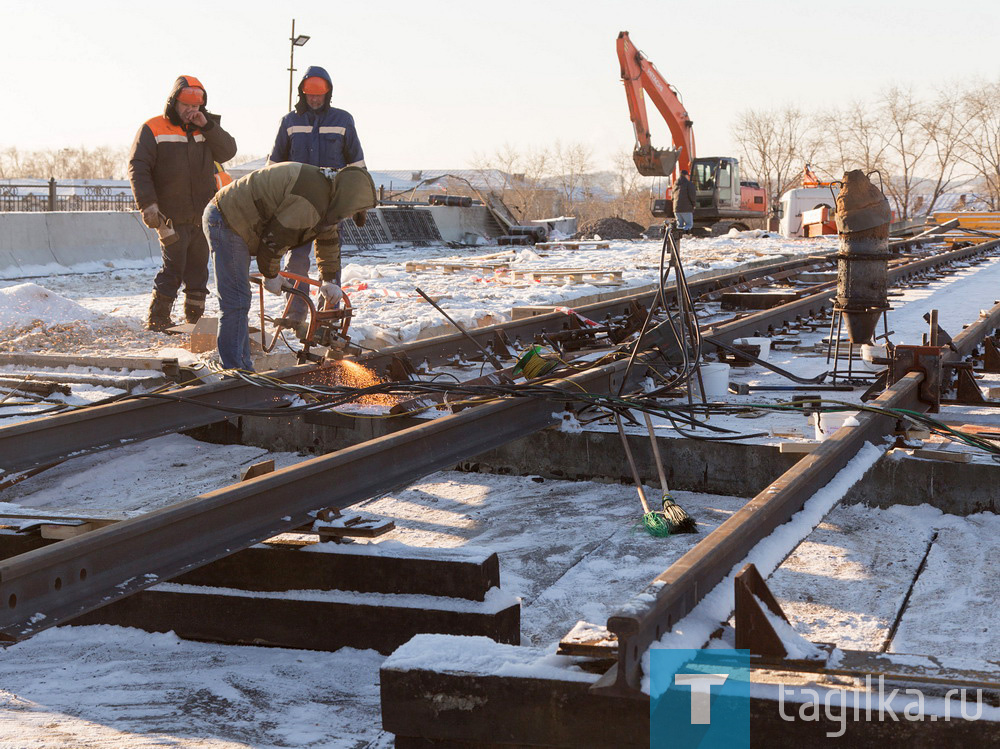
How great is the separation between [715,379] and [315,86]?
4.24 meters

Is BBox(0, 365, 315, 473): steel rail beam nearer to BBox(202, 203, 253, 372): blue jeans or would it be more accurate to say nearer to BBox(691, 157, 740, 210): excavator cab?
BBox(202, 203, 253, 372): blue jeans

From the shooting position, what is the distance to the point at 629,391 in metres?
6.89

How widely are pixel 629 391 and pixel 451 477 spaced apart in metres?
1.56

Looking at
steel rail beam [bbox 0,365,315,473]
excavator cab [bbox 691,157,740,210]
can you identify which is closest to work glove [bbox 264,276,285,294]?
steel rail beam [bbox 0,365,315,473]

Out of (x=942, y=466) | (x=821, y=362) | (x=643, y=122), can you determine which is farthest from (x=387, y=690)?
(x=643, y=122)

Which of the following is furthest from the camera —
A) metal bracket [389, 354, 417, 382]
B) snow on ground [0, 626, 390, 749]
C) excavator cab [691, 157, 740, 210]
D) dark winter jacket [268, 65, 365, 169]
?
excavator cab [691, 157, 740, 210]

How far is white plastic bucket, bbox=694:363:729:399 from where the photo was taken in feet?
22.4

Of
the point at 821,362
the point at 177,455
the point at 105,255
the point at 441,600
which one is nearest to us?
the point at 441,600

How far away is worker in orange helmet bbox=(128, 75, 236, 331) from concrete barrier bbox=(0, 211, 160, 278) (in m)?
7.89

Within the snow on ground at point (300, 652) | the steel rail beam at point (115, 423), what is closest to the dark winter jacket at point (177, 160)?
the steel rail beam at point (115, 423)

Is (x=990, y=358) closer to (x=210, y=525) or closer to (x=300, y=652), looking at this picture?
(x=300, y=652)

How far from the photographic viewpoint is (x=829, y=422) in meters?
5.56

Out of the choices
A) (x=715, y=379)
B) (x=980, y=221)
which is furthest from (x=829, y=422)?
(x=980, y=221)

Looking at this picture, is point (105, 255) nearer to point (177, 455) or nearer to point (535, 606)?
point (177, 455)
